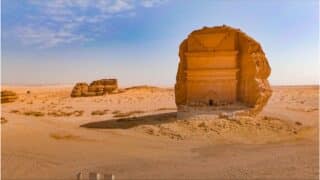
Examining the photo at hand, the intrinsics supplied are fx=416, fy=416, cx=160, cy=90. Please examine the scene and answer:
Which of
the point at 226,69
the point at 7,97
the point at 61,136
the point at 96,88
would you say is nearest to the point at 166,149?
the point at 61,136

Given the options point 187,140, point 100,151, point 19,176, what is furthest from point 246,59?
point 19,176

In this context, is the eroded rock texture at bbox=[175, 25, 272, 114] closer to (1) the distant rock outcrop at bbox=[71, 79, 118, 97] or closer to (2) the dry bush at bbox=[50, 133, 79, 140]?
(2) the dry bush at bbox=[50, 133, 79, 140]

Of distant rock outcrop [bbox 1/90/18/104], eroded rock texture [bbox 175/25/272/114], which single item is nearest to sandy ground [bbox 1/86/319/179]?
eroded rock texture [bbox 175/25/272/114]

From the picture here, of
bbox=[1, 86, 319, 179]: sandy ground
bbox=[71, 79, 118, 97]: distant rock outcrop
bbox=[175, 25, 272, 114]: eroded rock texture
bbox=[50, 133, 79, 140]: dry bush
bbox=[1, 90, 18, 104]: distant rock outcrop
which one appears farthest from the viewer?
bbox=[71, 79, 118, 97]: distant rock outcrop

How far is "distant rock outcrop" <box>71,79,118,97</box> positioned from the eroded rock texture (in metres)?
29.3

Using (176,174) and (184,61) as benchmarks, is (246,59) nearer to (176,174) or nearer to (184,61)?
(184,61)

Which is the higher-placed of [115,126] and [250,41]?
[250,41]

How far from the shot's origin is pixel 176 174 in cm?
671

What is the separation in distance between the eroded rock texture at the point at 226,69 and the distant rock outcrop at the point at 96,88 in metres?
29.3

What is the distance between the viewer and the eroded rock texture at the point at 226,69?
47.8 ft

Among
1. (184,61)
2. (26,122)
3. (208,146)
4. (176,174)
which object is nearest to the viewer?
(176,174)

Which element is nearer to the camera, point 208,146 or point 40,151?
point 40,151

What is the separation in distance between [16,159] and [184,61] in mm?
8428

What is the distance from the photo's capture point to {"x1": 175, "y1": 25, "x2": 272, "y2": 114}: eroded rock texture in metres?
14.6
